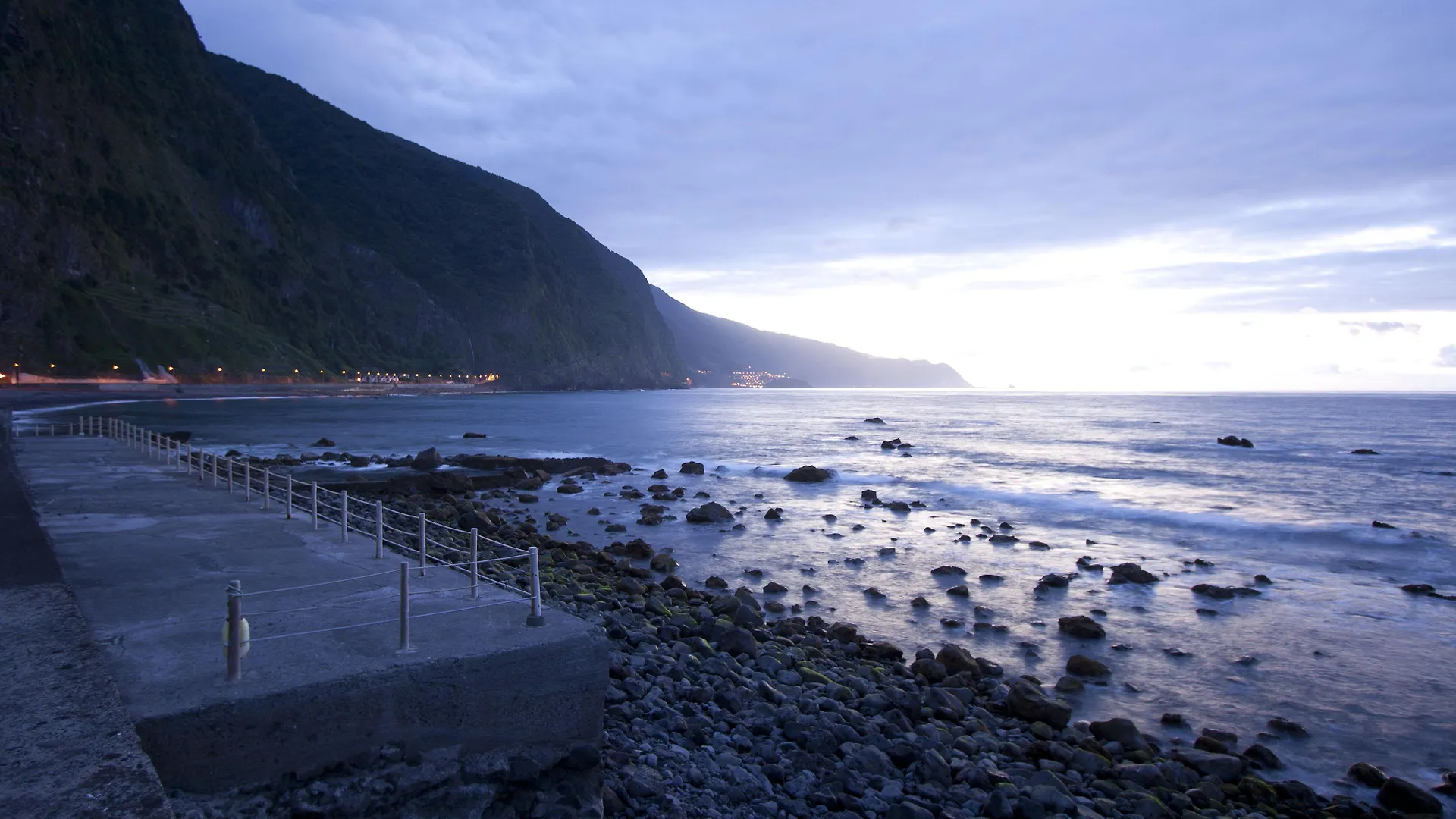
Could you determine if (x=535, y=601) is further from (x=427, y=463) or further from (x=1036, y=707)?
(x=427, y=463)

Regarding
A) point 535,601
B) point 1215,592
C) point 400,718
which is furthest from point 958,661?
point 1215,592

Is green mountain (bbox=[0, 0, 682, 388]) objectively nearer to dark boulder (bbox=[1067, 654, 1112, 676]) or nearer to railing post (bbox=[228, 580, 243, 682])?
railing post (bbox=[228, 580, 243, 682])

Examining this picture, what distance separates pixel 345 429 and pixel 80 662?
5677cm

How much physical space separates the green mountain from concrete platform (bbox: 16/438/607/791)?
8100 centimetres

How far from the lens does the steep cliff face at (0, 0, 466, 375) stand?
238 ft

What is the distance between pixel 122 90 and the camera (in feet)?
301

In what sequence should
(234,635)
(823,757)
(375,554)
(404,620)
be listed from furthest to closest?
(375,554)
(823,757)
(404,620)
(234,635)

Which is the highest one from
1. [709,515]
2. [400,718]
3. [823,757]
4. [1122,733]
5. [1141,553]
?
[400,718]

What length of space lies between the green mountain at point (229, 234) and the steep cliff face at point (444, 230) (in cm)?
47

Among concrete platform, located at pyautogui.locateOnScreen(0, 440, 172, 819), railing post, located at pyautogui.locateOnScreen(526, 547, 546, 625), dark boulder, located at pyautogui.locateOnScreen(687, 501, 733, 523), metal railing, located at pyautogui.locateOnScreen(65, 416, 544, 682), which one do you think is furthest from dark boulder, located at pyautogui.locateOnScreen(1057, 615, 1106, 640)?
concrete platform, located at pyautogui.locateOnScreen(0, 440, 172, 819)

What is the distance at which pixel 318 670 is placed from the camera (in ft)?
17.1

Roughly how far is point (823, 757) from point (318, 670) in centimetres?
439

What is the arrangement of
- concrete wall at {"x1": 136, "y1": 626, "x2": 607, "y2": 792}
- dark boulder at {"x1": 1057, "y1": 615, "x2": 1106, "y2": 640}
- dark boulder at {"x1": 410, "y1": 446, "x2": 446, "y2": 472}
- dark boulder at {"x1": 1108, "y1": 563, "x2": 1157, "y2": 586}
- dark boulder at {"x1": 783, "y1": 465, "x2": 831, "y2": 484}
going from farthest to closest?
dark boulder at {"x1": 783, "y1": 465, "x2": 831, "y2": 484} < dark boulder at {"x1": 410, "y1": 446, "x2": 446, "y2": 472} < dark boulder at {"x1": 1108, "y1": 563, "x2": 1157, "y2": 586} < dark boulder at {"x1": 1057, "y1": 615, "x2": 1106, "y2": 640} < concrete wall at {"x1": 136, "y1": 626, "x2": 607, "y2": 792}

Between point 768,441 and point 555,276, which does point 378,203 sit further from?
point 768,441
